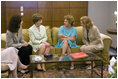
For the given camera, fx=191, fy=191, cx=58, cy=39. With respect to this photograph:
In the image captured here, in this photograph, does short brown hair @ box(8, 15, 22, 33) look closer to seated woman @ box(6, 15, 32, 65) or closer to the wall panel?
seated woman @ box(6, 15, 32, 65)

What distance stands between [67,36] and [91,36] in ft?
1.85

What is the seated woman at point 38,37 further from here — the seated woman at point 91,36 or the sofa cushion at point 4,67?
the sofa cushion at point 4,67

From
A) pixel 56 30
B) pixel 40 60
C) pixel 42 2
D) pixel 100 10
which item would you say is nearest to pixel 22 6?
pixel 42 2

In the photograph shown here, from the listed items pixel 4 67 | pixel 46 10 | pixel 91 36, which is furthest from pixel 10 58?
pixel 46 10

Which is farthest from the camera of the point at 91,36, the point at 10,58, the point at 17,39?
the point at 91,36

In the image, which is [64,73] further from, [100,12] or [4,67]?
[100,12]

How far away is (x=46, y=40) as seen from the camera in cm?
445

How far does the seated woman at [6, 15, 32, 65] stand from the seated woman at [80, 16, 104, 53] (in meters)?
1.26

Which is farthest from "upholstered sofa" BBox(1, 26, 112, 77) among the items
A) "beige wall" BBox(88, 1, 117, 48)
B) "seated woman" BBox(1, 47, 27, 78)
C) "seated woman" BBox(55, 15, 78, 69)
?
"beige wall" BBox(88, 1, 117, 48)

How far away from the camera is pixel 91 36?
423 centimetres

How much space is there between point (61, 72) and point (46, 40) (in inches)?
35.1

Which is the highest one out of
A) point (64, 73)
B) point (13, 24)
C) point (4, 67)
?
point (13, 24)

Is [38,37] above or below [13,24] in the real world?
below

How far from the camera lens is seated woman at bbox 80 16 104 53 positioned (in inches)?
164
